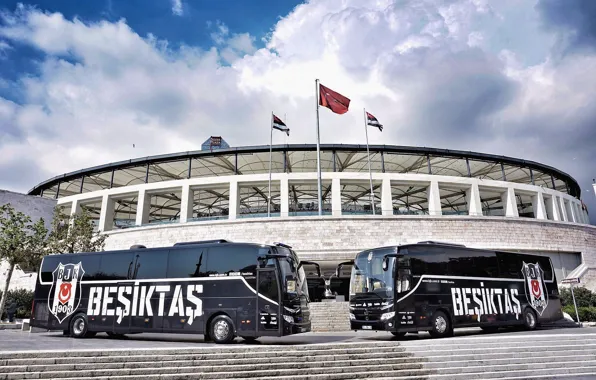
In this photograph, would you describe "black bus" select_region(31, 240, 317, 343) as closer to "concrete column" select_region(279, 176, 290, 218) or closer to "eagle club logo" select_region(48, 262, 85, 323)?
"eagle club logo" select_region(48, 262, 85, 323)

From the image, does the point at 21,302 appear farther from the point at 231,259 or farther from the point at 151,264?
the point at 231,259

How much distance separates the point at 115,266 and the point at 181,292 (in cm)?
290

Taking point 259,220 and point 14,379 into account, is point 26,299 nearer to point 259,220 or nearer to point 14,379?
point 259,220

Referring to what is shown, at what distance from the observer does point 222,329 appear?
429 inches

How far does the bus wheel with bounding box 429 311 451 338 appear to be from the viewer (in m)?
12.4

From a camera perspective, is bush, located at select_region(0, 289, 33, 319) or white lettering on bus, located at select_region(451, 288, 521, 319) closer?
white lettering on bus, located at select_region(451, 288, 521, 319)

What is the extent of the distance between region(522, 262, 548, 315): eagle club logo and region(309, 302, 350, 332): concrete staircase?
Answer: 795cm

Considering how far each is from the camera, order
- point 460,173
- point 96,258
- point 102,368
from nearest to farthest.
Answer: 1. point 102,368
2. point 96,258
3. point 460,173

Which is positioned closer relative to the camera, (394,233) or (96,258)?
(96,258)

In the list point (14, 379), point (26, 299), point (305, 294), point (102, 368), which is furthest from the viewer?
point (26, 299)

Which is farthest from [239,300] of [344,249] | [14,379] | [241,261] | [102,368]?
[344,249]

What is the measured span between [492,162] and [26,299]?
129ft

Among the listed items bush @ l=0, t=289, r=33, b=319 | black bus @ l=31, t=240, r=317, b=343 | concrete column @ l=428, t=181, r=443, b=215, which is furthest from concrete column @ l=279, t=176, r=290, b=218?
bush @ l=0, t=289, r=33, b=319

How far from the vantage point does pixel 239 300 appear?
10.9 m
